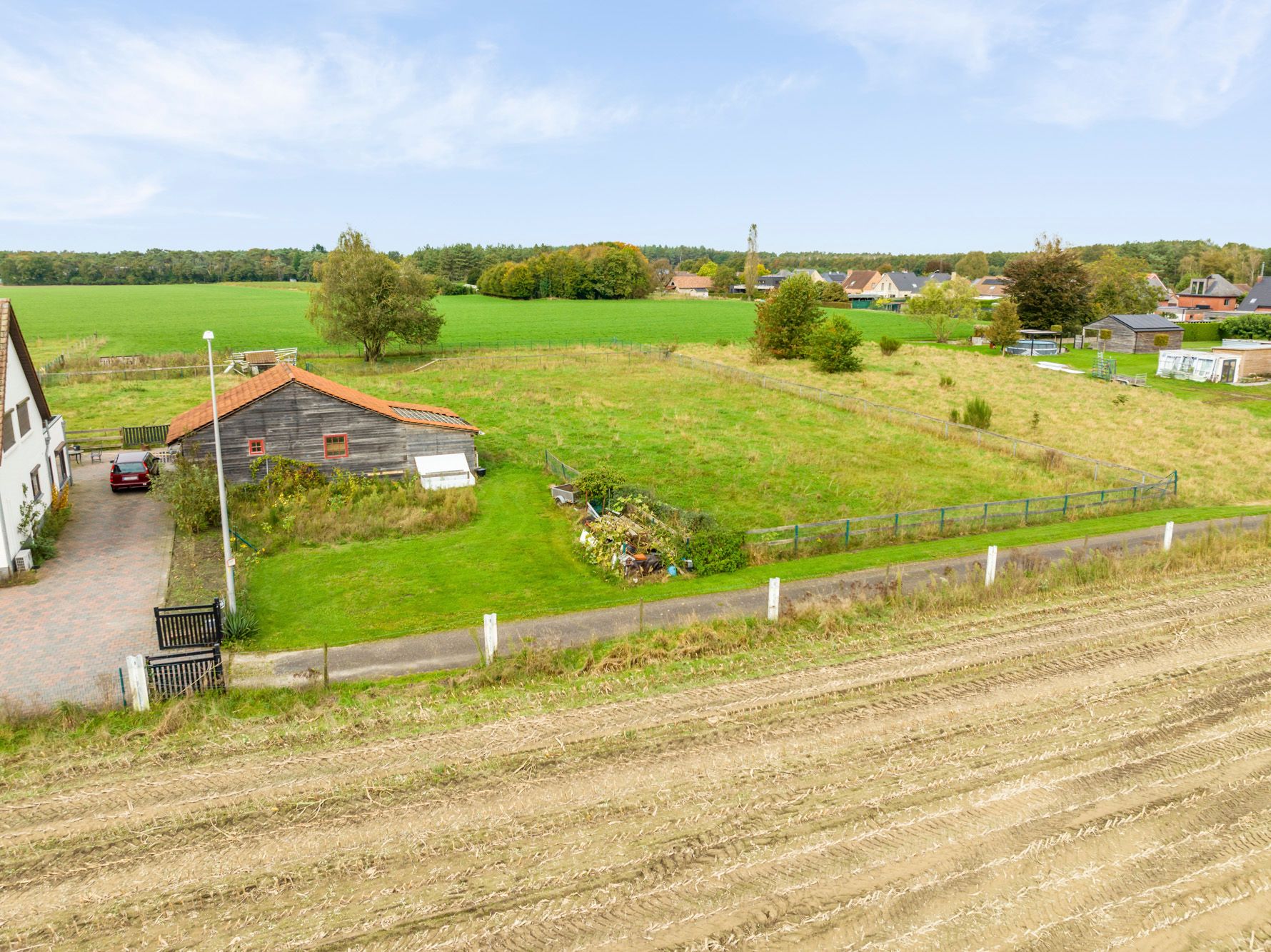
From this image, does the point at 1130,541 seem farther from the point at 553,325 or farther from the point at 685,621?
the point at 553,325

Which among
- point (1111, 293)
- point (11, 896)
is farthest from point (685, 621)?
point (1111, 293)

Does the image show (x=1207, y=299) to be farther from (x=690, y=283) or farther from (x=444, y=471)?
(x=444, y=471)

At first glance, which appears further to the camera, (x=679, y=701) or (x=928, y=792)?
(x=679, y=701)

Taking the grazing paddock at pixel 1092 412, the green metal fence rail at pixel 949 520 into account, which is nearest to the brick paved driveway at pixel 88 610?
the green metal fence rail at pixel 949 520

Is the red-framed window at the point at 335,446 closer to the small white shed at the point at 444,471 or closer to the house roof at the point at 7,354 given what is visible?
the small white shed at the point at 444,471

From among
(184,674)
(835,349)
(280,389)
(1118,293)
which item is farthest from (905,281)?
(184,674)

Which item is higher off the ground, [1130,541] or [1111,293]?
[1111,293]
